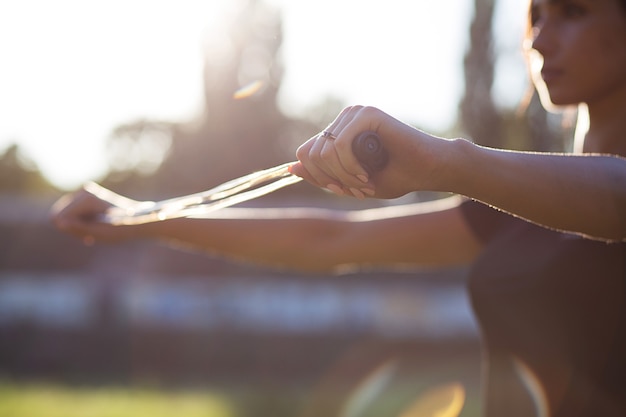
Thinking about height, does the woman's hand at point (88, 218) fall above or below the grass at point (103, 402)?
above

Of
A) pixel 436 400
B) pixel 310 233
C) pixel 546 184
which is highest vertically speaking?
pixel 546 184

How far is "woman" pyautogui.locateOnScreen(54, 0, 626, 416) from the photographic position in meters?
1.44

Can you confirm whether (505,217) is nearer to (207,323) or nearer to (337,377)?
(337,377)

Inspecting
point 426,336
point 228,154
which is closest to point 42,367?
point 426,336

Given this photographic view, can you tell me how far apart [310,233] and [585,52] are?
1005 millimetres

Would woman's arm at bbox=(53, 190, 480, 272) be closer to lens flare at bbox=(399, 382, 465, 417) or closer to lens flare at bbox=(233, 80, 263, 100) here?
lens flare at bbox=(233, 80, 263, 100)

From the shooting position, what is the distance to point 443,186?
4.81 feet

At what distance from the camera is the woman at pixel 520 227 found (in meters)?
1.44

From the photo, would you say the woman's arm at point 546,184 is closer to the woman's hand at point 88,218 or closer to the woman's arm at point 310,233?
the woman's arm at point 310,233

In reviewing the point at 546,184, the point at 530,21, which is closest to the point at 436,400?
the point at 530,21

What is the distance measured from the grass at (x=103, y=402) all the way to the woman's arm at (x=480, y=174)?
7.65 m

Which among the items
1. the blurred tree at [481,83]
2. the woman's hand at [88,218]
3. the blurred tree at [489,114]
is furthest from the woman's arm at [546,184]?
the blurred tree at [481,83]

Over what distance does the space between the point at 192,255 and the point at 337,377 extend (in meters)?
4.44

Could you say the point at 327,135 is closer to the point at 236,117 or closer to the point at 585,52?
the point at 585,52
